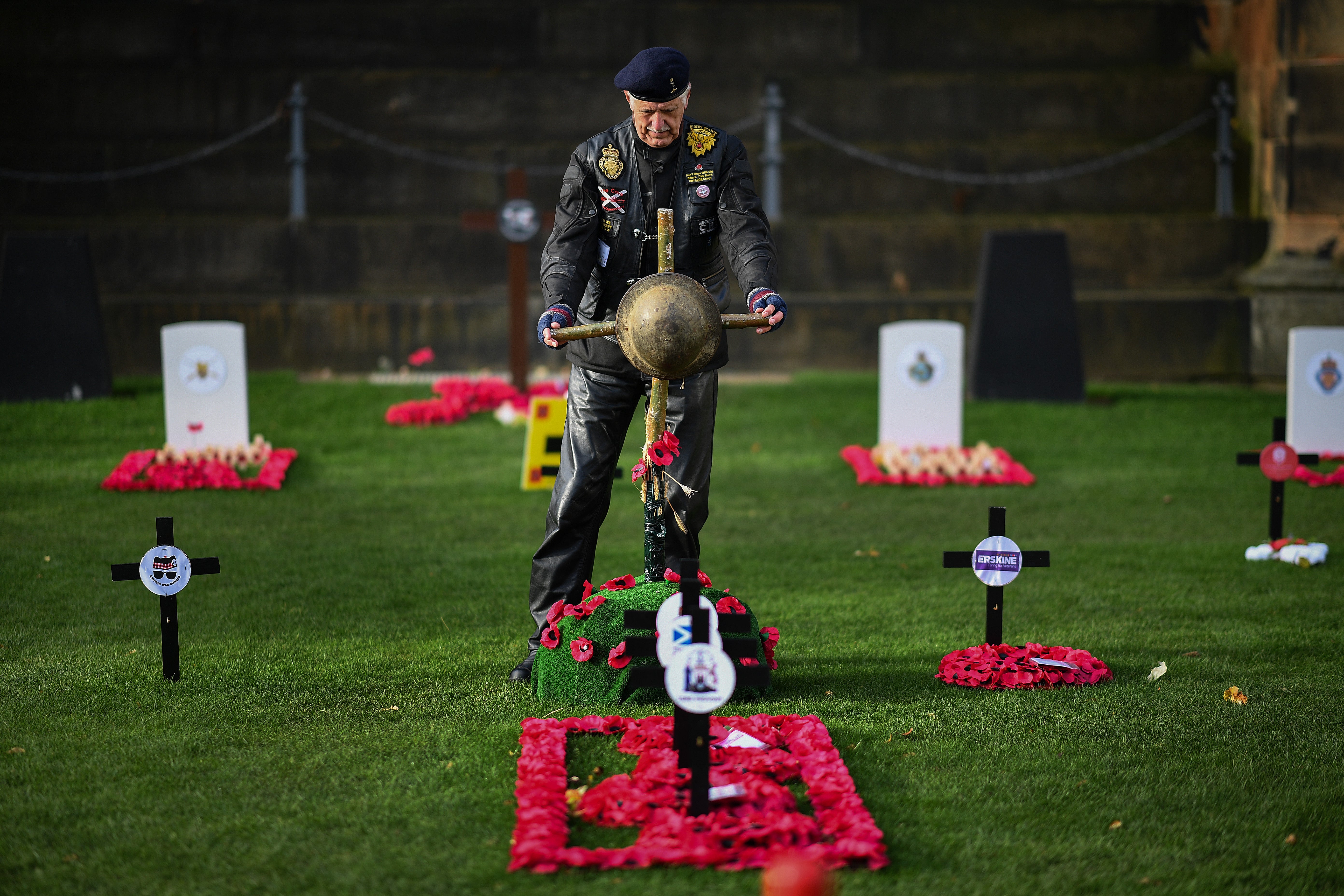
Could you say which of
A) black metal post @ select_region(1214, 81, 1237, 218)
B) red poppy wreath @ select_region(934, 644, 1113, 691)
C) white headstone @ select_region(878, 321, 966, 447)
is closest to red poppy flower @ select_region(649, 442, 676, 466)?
red poppy wreath @ select_region(934, 644, 1113, 691)

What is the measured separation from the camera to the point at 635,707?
480 centimetres

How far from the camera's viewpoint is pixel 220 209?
15.5 metres

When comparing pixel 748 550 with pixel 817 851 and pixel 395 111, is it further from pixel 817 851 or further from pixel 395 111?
pixel 395 111

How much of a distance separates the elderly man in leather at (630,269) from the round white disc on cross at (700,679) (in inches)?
51.4

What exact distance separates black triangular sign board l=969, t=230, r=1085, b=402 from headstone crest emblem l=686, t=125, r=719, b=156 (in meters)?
7.84

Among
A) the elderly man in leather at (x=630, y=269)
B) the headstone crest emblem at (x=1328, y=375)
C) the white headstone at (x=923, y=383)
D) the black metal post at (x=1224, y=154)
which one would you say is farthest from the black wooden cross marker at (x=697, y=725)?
the black metal post at (x=1224, y=154)

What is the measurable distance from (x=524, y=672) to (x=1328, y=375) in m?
7.01

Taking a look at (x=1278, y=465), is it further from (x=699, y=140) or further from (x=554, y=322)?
(x=554, y=322)

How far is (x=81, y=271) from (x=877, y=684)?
9291 millimetres

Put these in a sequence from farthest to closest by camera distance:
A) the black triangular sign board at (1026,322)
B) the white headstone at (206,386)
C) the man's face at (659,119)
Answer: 1. the black triangular sign board at (1026,322)
2. the white headstone at (206,386)
3. the man's face at (659,119)

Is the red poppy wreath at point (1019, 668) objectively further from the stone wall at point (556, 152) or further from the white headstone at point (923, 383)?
the stone wall at point (556, 152)

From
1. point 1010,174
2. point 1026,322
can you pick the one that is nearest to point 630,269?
point 1026,322

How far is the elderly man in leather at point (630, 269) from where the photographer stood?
489 cm

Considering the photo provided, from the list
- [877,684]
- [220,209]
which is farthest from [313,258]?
[877,684]
